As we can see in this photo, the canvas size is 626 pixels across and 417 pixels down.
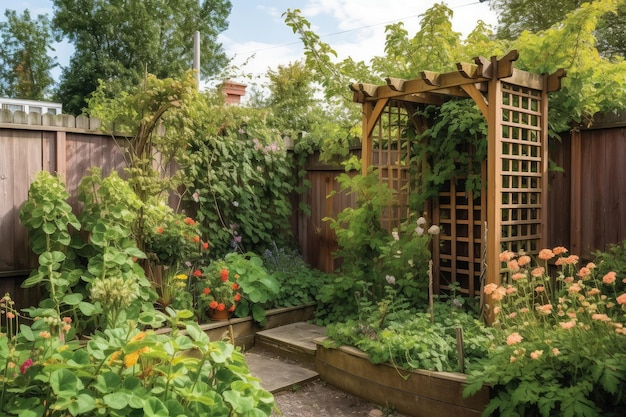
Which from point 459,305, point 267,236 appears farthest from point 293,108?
point 459,305

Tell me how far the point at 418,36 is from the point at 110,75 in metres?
19.0

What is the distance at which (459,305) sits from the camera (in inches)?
183

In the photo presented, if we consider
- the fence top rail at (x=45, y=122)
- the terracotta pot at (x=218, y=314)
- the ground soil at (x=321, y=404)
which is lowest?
the ground soil at (x=321, y=404)

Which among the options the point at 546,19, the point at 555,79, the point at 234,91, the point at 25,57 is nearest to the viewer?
the point at 555,79

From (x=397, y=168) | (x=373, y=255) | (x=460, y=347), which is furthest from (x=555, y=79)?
(x=460, y=347)

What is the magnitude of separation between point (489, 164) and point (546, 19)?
16.0 meters

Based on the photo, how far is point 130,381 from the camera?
2.26m

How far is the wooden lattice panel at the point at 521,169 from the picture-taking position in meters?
4.53

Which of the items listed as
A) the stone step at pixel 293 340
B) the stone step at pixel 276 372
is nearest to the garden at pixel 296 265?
the stone step at pixel 293 340

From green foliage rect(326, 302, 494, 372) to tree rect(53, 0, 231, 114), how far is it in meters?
19.0

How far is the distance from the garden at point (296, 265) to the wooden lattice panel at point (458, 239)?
0.07 metres

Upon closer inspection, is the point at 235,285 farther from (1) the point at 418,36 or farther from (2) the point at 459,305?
(1) the point at 418,36

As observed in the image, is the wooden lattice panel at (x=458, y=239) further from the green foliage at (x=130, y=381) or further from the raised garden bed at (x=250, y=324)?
the green foliage at (x=130, y=381)

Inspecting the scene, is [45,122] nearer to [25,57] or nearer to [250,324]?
[250,324]
